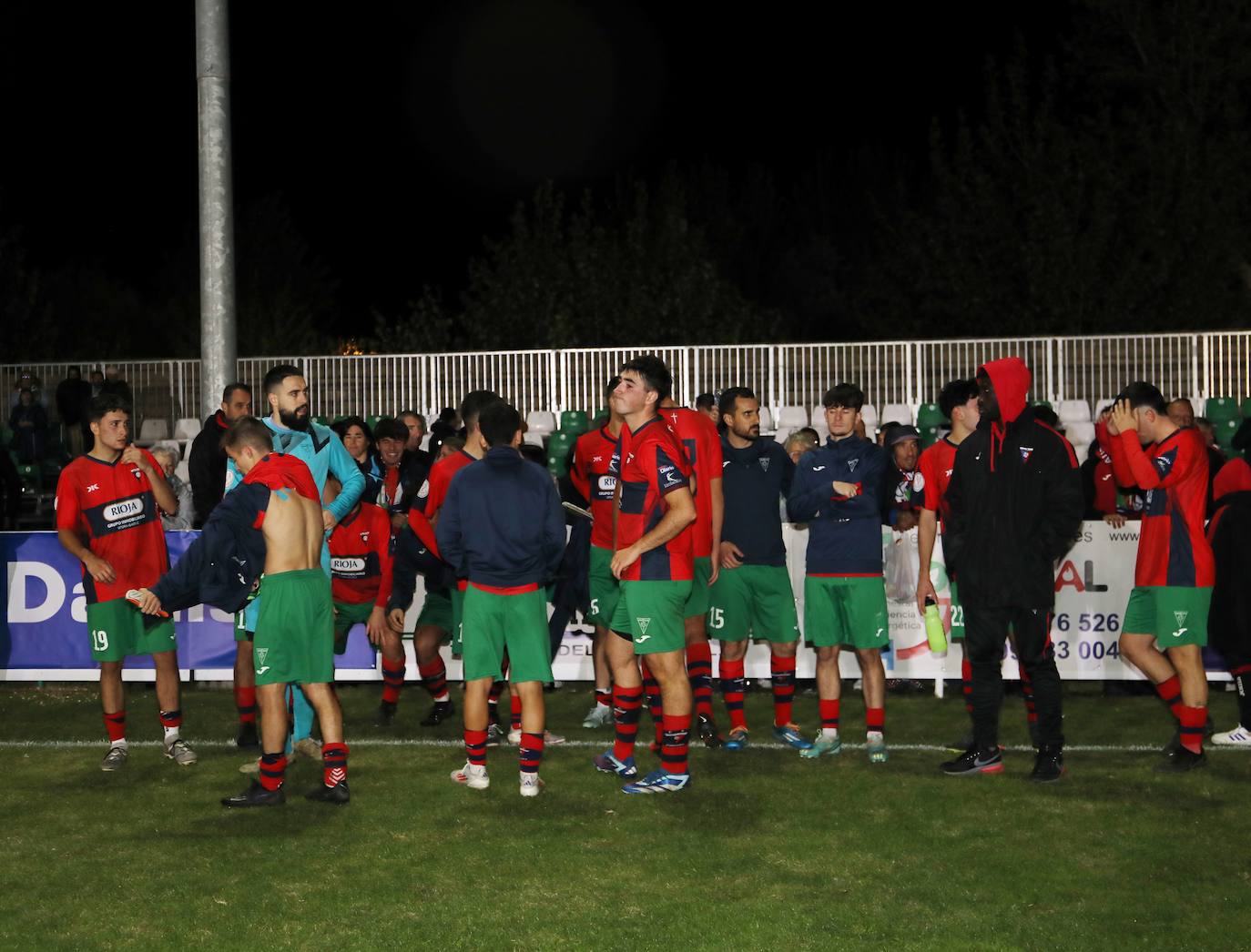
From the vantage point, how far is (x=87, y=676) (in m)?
11.6

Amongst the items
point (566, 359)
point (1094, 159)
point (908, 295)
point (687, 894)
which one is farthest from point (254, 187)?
point (687, 894)

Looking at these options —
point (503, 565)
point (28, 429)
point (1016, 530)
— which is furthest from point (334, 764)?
point (28, 429)

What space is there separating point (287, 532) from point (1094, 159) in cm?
2898

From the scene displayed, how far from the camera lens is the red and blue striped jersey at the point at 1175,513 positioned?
8594 millimetres

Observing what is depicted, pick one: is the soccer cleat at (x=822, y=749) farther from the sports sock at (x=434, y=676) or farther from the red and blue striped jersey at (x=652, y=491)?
the sports sock at (x=434, y=676)

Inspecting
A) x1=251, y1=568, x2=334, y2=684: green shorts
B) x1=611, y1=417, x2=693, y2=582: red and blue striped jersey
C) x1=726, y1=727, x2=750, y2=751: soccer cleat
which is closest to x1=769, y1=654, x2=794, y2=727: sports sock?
x1=726, y1=727, x2=750, y2=751: soccer cleat

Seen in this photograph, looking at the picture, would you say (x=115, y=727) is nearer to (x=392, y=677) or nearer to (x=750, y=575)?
(x=392, y=677)

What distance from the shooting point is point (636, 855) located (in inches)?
266

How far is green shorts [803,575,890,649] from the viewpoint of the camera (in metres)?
8.89

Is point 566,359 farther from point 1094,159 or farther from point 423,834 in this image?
point 1094,159

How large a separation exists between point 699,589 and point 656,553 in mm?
1179

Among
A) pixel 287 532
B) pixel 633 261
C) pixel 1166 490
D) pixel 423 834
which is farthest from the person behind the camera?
pixel 633 261

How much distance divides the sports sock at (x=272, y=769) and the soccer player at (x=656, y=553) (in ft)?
5.89

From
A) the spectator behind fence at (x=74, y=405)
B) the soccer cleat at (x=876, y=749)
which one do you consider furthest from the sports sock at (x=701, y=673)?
the spectator behind fence at (x=74, y=405)
